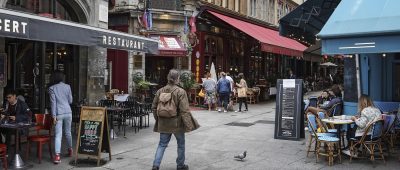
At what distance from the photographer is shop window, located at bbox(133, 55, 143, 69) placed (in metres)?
19.1

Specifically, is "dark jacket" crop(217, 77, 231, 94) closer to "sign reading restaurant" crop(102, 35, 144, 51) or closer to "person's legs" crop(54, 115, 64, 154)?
"sign reading restaurant" crop(102, 35, 144, 51)

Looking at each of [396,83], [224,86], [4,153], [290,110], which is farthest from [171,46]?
[4,153]

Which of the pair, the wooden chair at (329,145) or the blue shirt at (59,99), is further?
the blue shirt at (59,99)

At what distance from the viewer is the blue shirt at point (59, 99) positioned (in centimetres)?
816

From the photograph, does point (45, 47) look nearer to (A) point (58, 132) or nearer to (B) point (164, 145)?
(A) point (58, 132)

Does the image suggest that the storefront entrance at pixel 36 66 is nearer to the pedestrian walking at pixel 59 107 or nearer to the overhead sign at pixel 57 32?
the overhead sign at pixel 57 32

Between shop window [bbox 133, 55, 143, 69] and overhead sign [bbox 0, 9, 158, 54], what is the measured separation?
8.95 m

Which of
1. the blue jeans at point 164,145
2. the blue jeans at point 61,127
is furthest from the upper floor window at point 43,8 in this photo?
the blue jeans at point 164,145

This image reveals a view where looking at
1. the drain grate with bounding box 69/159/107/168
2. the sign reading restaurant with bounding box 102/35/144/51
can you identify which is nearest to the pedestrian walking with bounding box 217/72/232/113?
the sign reading restaurant with bounding box 102/35/144/51

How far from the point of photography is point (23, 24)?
6.70 metres

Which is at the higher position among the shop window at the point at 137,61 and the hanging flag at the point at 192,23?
the hanging flag at the point at 192,23

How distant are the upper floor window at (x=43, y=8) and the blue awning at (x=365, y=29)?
6.79 metres

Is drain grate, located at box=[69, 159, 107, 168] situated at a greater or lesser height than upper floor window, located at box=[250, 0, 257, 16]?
lesser

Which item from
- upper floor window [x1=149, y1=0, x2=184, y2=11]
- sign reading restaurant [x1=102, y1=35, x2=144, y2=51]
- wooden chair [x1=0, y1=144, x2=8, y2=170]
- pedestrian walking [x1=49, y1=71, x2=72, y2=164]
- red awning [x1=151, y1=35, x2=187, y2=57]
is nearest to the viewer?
wooden chair [x1=0, y1=144, x2=8, y2=170]
